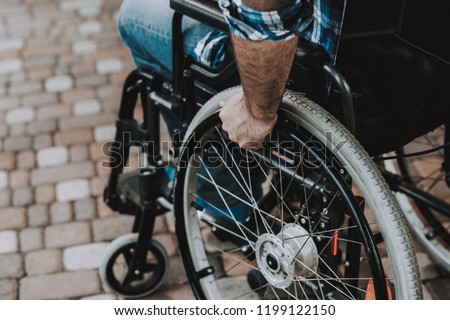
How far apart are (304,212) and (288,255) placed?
13 cm

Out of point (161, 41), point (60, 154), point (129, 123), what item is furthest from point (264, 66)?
point (60, 154)

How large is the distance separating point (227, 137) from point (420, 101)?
56 centimetres

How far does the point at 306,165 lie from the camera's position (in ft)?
5.95

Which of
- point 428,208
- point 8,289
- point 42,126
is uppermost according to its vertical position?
point 428,208

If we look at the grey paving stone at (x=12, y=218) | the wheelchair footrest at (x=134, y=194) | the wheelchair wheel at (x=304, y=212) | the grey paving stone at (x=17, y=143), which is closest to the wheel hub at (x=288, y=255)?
the wheelchair wheel at (x=304, y=212)

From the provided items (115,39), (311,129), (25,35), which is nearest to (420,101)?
(311,129)

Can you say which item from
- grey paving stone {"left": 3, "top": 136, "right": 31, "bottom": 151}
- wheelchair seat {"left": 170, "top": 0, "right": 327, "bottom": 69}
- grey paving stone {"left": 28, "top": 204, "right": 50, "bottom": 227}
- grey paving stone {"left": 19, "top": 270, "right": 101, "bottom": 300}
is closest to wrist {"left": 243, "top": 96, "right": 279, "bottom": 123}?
wheelchair seat {"left": 170, "top": 0, "right": 327, "bottom": 69}

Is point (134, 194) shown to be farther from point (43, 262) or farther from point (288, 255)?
point (288, 255)

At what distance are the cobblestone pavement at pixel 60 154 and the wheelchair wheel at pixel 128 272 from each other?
2.9 inches

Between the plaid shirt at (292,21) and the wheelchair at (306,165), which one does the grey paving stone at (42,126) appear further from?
the plaid shirt at (292,21)

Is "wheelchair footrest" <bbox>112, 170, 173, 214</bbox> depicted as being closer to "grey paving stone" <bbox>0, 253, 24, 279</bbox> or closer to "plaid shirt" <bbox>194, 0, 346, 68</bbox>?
"grey paving stone" <bbox>0, 253, 24, 279</bbox>

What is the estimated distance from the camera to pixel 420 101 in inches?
72.8

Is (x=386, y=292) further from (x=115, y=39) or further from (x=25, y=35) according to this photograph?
(x=25, y=35)

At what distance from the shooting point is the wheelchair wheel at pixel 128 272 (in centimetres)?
252
